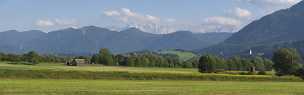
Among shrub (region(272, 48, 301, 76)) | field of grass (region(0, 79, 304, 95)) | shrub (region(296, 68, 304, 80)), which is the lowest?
field of grass (region(0, 79, 304, 95))

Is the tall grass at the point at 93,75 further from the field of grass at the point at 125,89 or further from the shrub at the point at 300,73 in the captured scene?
the field of grass at the point at 125,89

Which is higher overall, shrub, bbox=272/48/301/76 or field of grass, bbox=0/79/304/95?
shrub, bbox=272/48/301/76

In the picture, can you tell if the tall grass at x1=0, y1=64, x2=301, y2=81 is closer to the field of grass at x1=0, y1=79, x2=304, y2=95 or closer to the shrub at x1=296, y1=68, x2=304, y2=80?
the shrub at x1=296, y1=68, x2=304, y2=80

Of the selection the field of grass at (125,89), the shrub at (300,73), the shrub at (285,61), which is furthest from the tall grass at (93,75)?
the field of grass at (125,89)

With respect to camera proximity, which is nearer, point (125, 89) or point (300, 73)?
point (125, 89)

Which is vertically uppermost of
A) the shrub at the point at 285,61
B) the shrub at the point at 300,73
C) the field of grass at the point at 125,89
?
the shrub at the point at 285,61

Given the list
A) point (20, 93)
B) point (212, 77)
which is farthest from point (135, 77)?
point (20, 93)

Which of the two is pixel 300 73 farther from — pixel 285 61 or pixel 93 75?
pixel 93 75

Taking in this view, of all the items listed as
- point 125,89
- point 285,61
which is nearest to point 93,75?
point 125,89

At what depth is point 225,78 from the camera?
119688 millimetres

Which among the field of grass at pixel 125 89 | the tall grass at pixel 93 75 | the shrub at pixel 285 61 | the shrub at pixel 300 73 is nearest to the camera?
the field of grass at pixel 125 89

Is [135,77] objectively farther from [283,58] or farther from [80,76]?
[283,58]

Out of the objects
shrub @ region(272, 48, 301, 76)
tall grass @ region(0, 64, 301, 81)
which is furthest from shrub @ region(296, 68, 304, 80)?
tall grass @ region(0, 64, 301, 81)

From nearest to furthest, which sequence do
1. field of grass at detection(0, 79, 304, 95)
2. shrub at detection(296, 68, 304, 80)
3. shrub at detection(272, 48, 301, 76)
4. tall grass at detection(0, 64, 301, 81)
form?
field of grass at detection(0, 79, 304, 95) < tall grass at detection(0, 64, 301, 81) < shrub at detection(296, 68, 304, 80) < shrub at detection(272, 48, 301, 76)
